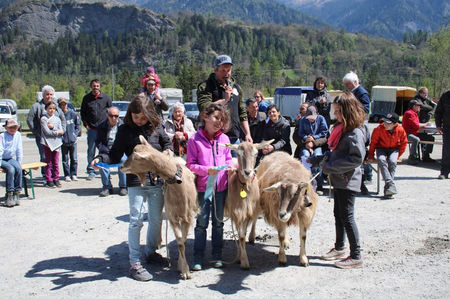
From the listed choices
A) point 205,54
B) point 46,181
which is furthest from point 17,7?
point 46,181

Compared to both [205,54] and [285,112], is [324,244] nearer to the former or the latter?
[285,112]

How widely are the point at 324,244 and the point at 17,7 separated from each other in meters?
201

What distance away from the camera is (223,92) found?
6316mm

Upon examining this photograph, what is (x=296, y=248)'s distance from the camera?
255 inches

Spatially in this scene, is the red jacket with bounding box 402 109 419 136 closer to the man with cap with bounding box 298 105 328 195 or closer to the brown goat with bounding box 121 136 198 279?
the man with cap with bounding box 298 105 328 195

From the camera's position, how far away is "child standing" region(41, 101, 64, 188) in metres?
10.3

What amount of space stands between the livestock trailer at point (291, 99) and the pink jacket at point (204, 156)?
3114cm

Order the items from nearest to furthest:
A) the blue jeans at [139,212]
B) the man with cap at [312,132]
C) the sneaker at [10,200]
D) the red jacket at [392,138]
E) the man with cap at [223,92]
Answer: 1. the blue jeans at [139,212]
2. the man with cap at [223,92]
3. the sneaker at [10,200]
4. the man with cap at [312,132]
5. the red jacket at [392,138]

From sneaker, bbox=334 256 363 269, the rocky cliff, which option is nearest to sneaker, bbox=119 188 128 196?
sneaker, bbox=334 256 363 269

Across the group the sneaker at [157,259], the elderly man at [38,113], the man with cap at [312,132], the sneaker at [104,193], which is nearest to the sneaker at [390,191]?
the man with cap at [312,132]

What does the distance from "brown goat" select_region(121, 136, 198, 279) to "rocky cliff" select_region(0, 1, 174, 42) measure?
173 m

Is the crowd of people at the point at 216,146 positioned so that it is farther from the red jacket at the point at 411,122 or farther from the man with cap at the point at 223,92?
the red jacket at the point at 411,122

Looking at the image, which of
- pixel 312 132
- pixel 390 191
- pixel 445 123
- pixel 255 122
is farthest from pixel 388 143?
pixel 255 122

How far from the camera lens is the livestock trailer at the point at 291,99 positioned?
36.8 meters
